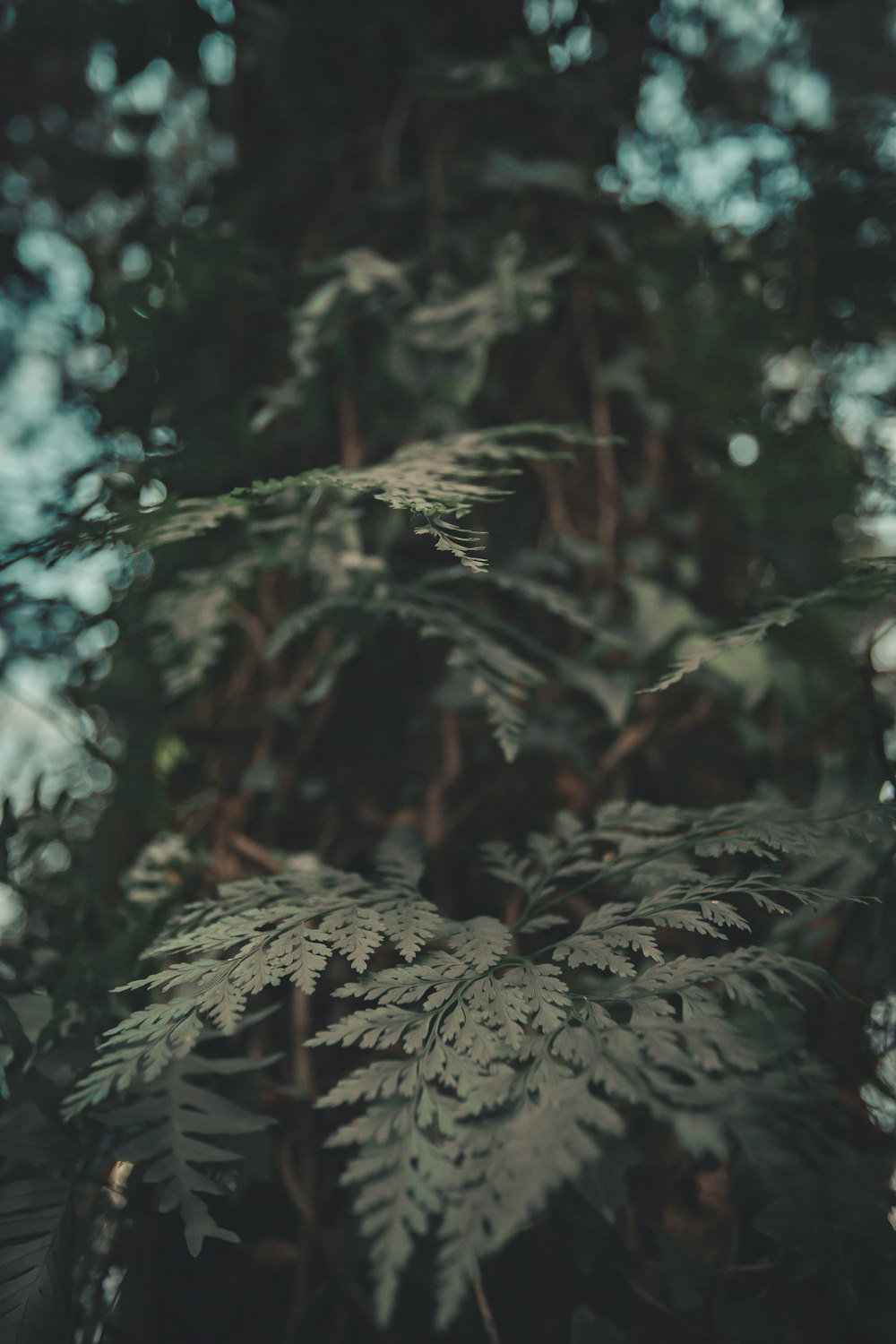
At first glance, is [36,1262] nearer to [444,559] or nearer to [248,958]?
[248,958]

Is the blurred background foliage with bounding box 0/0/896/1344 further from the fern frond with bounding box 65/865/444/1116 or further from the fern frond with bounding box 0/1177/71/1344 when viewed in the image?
the fern frond with bounding box 65/865/444/1116

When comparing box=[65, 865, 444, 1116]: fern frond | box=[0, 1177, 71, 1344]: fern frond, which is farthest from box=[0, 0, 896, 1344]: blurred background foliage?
box=[65, 865, 444, 1116]: fern frond

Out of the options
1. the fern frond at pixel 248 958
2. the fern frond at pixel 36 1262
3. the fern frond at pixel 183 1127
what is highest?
the fern frond at pixel 248 958

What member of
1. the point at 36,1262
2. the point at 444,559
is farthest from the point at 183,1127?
the point at 444,559

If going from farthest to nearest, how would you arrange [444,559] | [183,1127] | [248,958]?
[444,559], [183,1127], [248,958]

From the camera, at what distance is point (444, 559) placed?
129 cm

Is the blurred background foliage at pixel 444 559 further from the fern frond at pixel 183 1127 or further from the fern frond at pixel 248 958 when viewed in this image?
the fern frond at pixel 248 958

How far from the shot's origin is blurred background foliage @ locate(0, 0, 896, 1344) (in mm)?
871

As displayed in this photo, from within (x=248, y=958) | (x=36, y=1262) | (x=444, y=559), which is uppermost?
(x=444, y=559)

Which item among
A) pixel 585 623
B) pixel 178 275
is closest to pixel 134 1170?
pixel 585 623

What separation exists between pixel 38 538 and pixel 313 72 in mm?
1140

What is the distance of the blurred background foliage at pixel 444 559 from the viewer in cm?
87

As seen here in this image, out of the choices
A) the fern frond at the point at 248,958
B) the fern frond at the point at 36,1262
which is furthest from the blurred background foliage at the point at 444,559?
the fern frond at the point at 248,958

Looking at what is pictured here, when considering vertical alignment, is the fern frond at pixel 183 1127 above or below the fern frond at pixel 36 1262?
above
